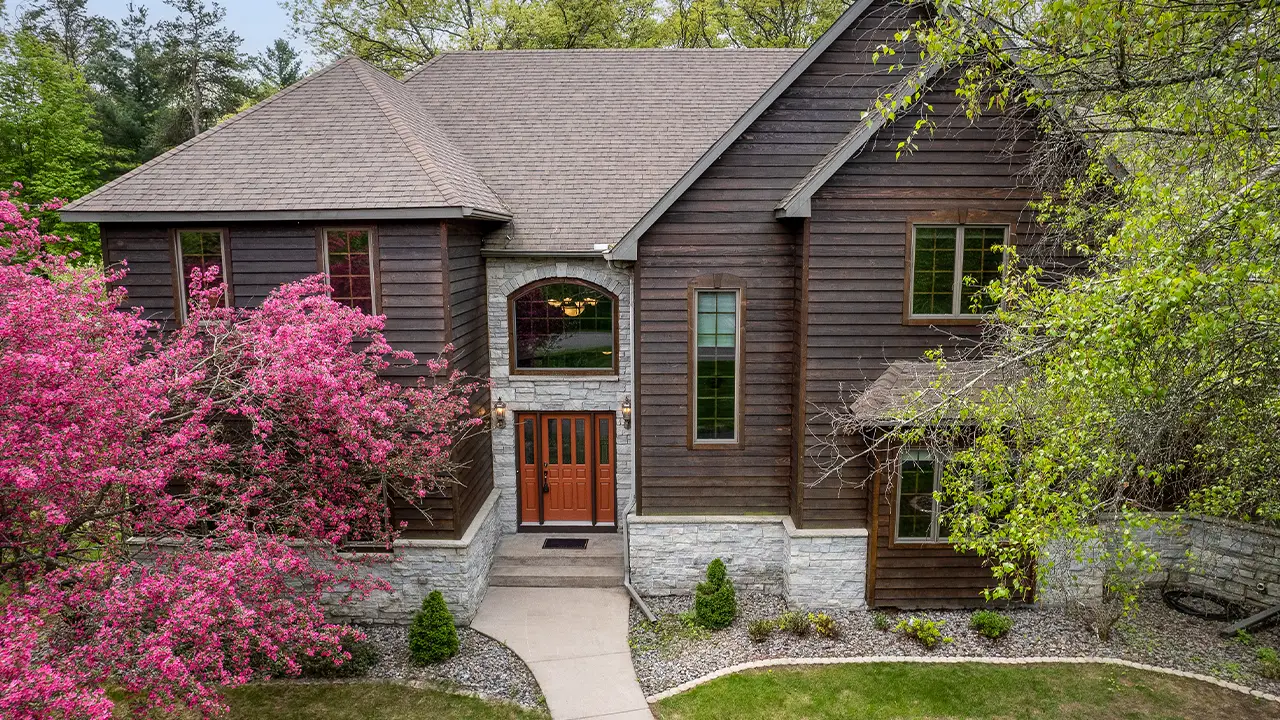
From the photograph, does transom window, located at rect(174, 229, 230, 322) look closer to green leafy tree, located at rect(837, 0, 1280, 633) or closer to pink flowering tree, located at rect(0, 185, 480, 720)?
pink flowering tree, located at rect(0, 185, 480, 720)

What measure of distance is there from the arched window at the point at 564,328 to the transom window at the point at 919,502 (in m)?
5.07

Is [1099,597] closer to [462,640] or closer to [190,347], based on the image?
[462,640]

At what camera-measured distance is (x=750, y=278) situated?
1012 centimetres

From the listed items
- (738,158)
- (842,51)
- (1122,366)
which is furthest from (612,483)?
(1122,366)

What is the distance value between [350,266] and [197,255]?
2202 millimetres

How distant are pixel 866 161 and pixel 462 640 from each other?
27.4 feet

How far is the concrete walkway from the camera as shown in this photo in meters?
8.29

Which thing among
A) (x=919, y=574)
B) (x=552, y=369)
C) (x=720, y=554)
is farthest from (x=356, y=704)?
(x=919, y=574)

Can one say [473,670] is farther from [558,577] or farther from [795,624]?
[795,624]

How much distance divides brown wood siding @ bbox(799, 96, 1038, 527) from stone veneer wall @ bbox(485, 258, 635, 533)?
3.63m

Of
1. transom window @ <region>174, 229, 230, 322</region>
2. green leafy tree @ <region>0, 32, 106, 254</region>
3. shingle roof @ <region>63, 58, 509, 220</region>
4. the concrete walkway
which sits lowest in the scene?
the concrete walkway

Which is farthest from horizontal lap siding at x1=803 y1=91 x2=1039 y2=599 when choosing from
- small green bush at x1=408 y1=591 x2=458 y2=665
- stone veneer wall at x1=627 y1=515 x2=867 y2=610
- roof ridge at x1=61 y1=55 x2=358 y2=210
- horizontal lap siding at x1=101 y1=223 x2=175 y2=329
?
horizontal lap siding at x1=101 y1=223 x2=175 y2=329

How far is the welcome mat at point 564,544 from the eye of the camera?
1193 centimetres

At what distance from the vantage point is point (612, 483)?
12641 mm
